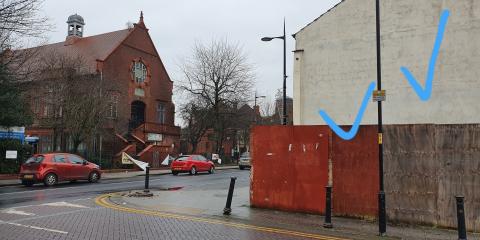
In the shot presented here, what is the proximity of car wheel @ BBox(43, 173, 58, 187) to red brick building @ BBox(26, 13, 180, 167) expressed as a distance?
16.8 meters

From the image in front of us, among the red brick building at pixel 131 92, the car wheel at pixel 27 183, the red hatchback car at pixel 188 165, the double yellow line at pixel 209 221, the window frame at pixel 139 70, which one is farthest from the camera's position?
the window frame at pixel 139 70

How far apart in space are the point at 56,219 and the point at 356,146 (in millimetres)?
7444

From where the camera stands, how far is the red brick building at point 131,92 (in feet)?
132

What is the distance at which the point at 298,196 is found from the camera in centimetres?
1159

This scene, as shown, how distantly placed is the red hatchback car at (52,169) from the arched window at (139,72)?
89.9 ft

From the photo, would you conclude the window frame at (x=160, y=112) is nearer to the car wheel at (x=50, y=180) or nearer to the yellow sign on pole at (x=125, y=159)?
the yellow sign on pole at (x=125, y=159)

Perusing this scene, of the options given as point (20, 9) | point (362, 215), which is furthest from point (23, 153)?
point (362, 215)

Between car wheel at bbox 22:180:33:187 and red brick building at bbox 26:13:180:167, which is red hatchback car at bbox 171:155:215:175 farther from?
car wheel at bbox 22:180:33:187

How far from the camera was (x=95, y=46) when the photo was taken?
48.8 meters

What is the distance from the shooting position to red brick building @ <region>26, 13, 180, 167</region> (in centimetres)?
4012

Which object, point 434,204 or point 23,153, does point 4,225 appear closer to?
point 434,204

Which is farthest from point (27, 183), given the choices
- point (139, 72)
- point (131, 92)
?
point (139, 72)

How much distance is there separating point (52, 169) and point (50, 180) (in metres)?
0.51

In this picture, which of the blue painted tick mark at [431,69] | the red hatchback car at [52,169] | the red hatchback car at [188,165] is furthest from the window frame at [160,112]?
the blue painted tick mark at [431,69]
